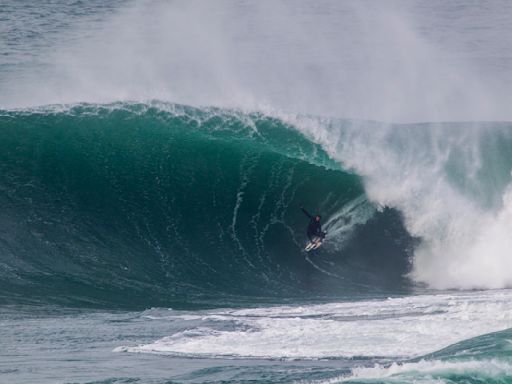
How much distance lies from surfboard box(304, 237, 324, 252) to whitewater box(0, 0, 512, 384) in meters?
0.24

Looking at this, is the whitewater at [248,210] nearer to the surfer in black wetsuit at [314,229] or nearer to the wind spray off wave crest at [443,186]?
the wind spray off wave crest at [443,186]

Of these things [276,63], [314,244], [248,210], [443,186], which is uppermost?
[276,63]

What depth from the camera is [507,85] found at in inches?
1324

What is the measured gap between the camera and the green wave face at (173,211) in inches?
736

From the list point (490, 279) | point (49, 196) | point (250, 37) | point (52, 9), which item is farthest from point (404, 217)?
point (52, 9)

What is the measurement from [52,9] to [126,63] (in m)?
7.40

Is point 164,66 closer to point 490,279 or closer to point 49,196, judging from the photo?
point 49,196

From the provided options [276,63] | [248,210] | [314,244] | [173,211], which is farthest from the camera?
[276,63]

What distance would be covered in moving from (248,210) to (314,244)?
203 centimetres

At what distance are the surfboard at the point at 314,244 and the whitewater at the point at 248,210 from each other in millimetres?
237

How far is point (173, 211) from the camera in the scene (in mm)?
21516

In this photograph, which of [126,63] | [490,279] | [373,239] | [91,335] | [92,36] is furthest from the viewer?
[92,36]

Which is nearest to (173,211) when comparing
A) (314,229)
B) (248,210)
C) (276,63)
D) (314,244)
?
(248,210)

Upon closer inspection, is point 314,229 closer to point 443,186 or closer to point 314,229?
point 314,229
